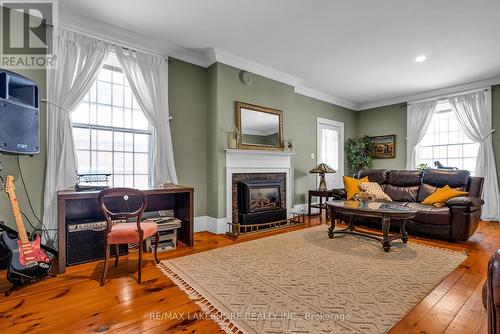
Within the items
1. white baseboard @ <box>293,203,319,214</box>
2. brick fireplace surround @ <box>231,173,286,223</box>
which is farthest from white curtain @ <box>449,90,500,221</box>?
brick fireplace surround @ <box>231,173,286,223</box>

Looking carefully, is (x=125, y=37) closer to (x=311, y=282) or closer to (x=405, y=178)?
(x=311, y=282)

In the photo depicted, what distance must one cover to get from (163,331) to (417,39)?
4376mm

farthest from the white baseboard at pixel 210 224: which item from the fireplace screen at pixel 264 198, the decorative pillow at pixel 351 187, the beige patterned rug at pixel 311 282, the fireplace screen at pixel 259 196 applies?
the decorative pillow at pixel 351 187

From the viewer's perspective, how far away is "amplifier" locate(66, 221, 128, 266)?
2475 mm

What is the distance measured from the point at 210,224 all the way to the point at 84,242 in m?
1.75

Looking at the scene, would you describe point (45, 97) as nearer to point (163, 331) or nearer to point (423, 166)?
point (163, 331)

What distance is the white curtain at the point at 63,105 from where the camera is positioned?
8.89 feet

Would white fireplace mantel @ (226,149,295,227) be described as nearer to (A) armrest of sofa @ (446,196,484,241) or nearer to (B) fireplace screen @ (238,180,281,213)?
(B) fireplace screen @ (238,180,281,213)

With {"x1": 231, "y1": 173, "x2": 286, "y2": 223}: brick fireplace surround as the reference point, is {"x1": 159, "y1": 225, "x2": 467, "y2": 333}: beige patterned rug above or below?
below

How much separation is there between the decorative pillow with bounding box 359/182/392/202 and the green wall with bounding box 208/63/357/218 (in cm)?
145

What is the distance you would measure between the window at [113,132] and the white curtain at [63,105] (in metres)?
0.20

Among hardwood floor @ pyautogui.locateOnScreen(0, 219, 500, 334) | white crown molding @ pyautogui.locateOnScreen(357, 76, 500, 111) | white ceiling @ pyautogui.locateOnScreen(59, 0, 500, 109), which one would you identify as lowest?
hardwood floor @ pyautogui.locateOnScreen(0, 219, 500, 334)

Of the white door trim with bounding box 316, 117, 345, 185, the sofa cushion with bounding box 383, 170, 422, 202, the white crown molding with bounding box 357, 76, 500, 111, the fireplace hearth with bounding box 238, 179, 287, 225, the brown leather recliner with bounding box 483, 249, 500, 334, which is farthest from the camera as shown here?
the white door trim with bounding box 316, 117, 345, 185

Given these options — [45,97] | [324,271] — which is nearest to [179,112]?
[45,97]
